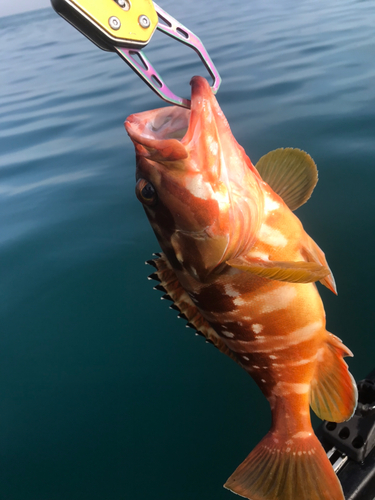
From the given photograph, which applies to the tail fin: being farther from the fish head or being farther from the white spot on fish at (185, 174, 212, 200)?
the white spot on fish at (185, 174, 212, 200)

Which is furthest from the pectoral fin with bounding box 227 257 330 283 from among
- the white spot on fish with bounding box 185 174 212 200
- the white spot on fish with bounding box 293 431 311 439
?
the white spot on fish with bounding box 293 431 311 439

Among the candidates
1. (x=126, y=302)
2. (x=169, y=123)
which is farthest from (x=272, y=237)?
(x=126, y=302)

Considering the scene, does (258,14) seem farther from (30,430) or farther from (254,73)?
(30,430)

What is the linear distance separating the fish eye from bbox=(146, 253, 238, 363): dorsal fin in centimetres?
32

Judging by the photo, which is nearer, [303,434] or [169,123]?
[169,123]

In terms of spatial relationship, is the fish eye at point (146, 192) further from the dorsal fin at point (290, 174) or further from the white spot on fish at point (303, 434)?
the white spot on fish at point (303, 434)

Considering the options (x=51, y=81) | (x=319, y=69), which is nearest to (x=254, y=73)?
(x=319, y=69)

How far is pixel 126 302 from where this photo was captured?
3377mm

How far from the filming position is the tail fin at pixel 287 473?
5.08 ft

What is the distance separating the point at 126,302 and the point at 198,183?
2227 mm

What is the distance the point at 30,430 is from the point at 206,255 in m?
2.18

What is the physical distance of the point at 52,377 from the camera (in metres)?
2.95

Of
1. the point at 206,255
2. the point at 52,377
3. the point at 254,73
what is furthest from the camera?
the point at 254,73

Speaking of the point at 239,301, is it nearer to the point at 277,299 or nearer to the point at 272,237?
the point at 277,299
